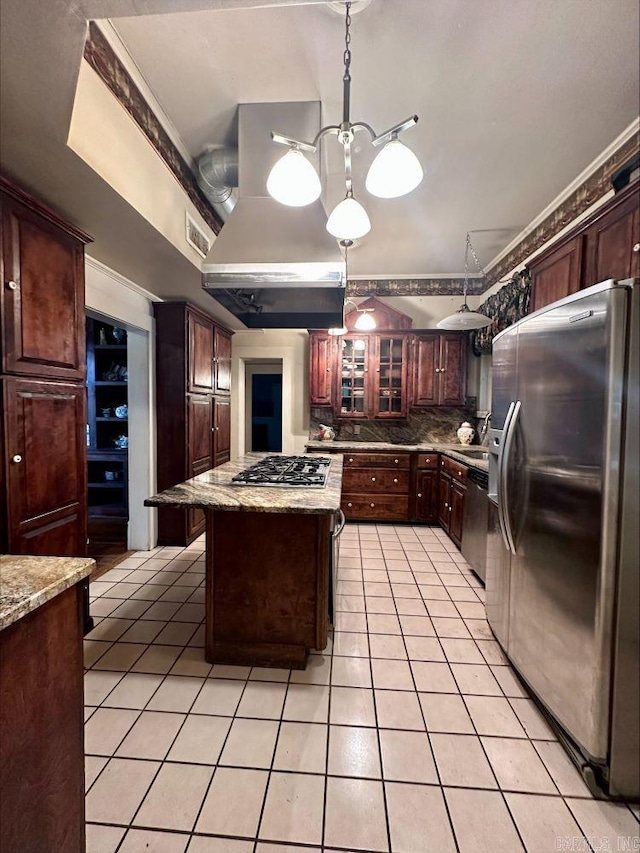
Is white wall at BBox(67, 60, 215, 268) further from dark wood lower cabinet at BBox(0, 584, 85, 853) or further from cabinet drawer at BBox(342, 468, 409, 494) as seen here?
cabinet drawer at BBox(342, 468, 409, 494)

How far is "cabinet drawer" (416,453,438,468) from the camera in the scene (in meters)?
4.00

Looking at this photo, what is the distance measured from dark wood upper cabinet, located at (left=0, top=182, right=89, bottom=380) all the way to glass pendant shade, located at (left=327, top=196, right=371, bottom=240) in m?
1.41

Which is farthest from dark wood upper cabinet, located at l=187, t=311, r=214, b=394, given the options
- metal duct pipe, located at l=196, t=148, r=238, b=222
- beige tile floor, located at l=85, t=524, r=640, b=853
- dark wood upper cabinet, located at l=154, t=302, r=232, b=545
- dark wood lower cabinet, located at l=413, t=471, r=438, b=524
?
dark wood lower cabinet, located at l=413, t=471, r=438, b=524

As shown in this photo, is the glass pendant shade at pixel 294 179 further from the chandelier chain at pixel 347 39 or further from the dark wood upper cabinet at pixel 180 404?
the dark wood upper cabinet at pixel 180 404

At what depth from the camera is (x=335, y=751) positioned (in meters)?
1.40

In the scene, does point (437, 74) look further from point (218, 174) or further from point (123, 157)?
point (123, 157)

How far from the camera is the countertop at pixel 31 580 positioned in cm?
74

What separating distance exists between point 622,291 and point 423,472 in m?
3.00

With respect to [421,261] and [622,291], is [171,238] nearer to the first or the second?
[622,291]

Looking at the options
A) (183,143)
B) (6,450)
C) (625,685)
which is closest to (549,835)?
(625,685)

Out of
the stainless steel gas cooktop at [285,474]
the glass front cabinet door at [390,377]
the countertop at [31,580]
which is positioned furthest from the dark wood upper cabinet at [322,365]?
the countertop at [31,580]

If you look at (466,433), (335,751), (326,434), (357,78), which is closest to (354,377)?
(326,434)

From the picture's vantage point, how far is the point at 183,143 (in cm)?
223

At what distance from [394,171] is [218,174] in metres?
1.51
